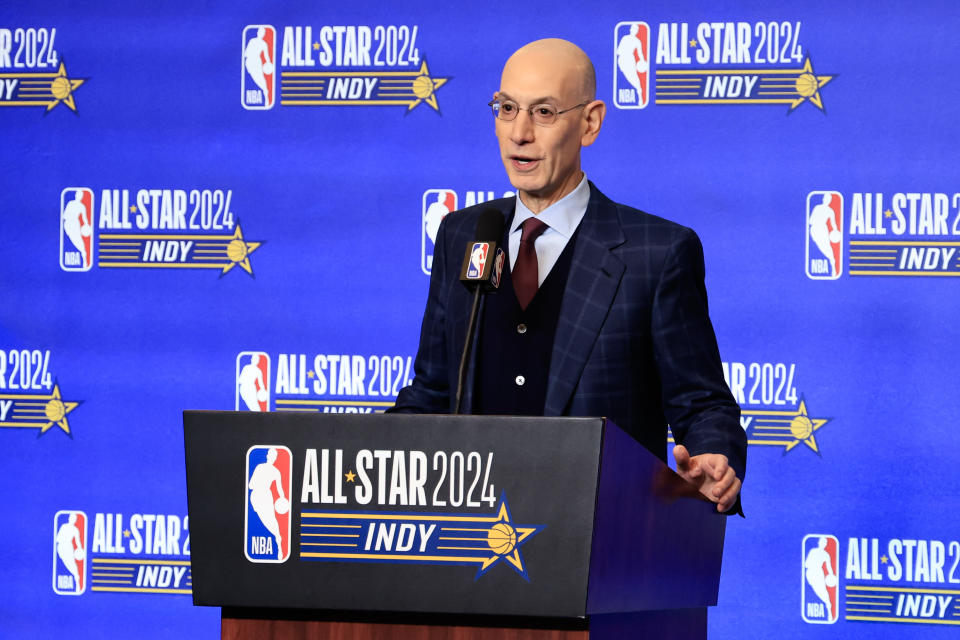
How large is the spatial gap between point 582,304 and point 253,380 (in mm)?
2054

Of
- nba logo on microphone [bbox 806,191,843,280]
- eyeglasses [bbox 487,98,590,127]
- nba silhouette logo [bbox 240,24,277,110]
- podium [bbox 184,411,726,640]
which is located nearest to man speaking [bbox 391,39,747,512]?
eyeglasses [bbox 487,98,590,127]

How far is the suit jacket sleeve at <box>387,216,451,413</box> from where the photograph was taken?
1955 mm

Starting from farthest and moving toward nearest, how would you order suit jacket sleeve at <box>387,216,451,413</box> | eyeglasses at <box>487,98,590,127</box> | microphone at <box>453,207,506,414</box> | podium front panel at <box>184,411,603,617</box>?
suit jacket sleeve at <box>387,216,451,413</box>
eyeglasses at <box>487,98,590,127</box>
microphone at <box>453,207,506,414</box>
podium front panel at <box>184,411,603,617</box>

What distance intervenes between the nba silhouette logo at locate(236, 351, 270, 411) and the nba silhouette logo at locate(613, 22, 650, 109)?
142cm

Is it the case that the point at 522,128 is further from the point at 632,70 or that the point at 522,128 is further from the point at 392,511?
the point at 632,70

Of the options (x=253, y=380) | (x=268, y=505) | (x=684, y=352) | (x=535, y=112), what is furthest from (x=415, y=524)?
(x=253, y=380)

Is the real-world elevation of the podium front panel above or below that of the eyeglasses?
below

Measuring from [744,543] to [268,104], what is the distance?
6.82 ft

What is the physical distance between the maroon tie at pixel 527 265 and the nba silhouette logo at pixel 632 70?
1.67m

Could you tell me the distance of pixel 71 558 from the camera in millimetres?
3678

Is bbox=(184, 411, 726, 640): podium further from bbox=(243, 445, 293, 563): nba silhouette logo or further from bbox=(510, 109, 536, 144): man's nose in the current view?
bbox=(510, 109, 536, 144): man's nose

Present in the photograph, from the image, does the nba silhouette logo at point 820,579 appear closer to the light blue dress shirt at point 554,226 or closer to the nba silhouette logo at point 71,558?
the light blue dress shirt at point 554,226

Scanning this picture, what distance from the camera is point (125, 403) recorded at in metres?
3.71

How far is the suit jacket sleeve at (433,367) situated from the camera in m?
1.96
